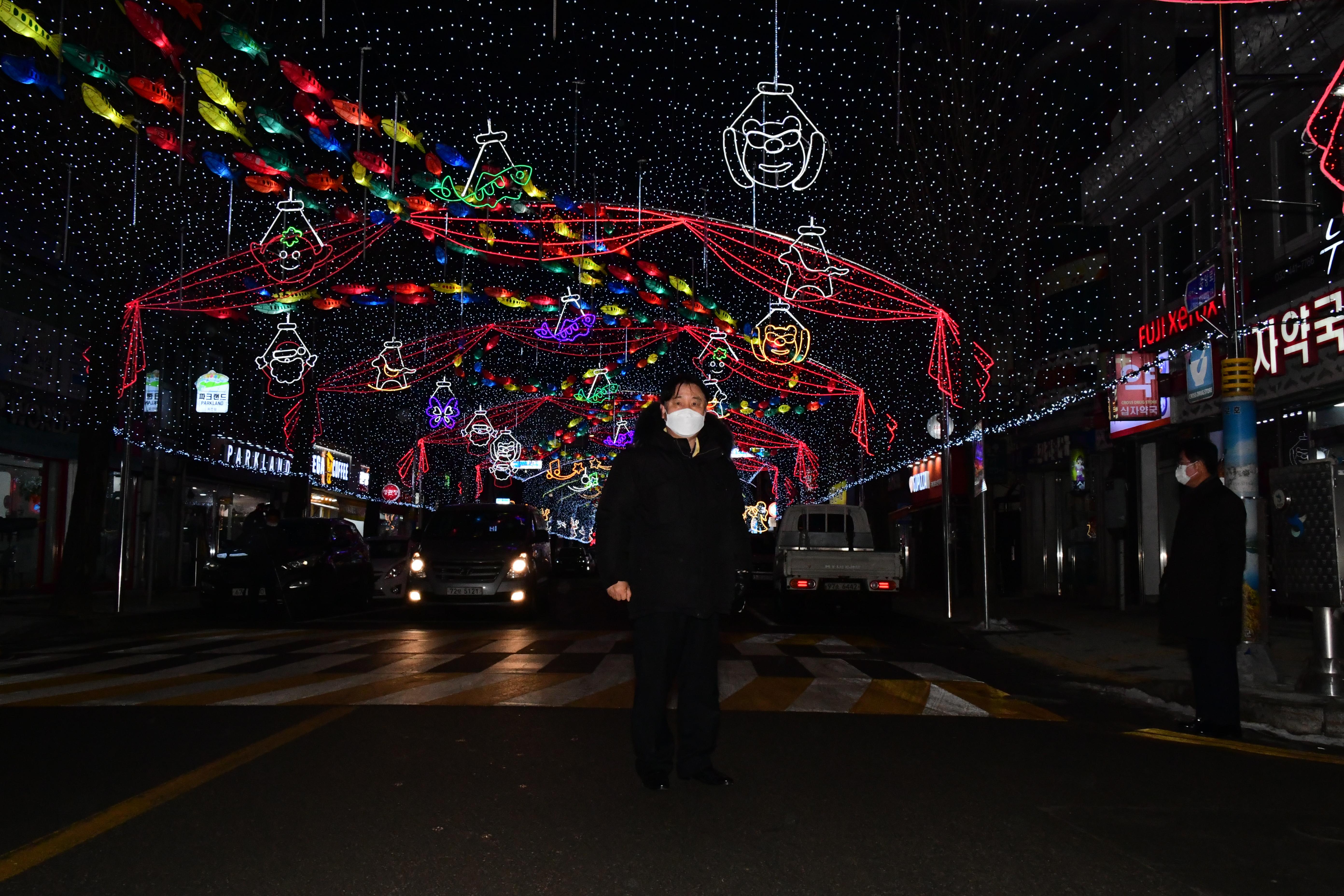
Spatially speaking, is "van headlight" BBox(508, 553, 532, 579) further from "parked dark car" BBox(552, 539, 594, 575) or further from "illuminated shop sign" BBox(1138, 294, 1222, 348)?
"parked dark car" BBox(552, 539, 594, 575)

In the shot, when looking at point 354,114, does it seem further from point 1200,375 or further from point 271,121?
point 1200,375

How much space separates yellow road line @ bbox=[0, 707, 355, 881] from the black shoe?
2.20 metres

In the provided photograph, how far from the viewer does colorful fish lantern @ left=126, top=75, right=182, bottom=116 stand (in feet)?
36.7

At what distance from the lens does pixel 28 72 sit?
34.6 ft

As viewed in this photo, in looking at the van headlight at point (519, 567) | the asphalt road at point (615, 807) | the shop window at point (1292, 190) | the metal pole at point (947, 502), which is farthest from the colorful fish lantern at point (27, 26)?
the shop window at point (1292, 190)

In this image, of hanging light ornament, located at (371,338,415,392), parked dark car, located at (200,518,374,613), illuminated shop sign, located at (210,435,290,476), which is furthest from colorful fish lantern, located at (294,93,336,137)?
illuminated shop sign, located at (210,435,290,476)

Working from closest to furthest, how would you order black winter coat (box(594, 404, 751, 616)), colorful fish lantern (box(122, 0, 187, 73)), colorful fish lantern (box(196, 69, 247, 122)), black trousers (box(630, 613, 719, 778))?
black trousers (box(630, 613, 719, 778))
black winter coat (box(594, 404, 751, 616))
colorful fish lantern (box(122, 0, 187, 73))
colorful fish lantern (box(196, 69, 247, 122))

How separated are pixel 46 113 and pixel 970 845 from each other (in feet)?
54.1

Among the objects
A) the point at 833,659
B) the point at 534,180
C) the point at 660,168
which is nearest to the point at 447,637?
the point at 833,659

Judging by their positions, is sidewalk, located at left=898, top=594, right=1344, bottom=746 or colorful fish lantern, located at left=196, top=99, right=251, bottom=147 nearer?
sidewalk, located at left=898, top=594, right=1344, bottom=746

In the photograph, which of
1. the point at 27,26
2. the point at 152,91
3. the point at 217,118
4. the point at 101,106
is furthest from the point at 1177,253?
the point at 27,26

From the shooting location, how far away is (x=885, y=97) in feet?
63.0

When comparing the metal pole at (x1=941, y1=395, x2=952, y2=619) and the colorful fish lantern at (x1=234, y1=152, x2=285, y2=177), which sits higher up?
the colorful fish lantern at (x1=234, y1=152, x2=285, y2=177)

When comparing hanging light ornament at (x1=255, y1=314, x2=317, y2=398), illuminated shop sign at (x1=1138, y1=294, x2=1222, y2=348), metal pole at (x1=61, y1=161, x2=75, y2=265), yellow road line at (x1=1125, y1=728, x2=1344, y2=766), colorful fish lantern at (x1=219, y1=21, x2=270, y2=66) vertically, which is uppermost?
metal pole at (x1=61, y1=161, x2=75, y2=265)
